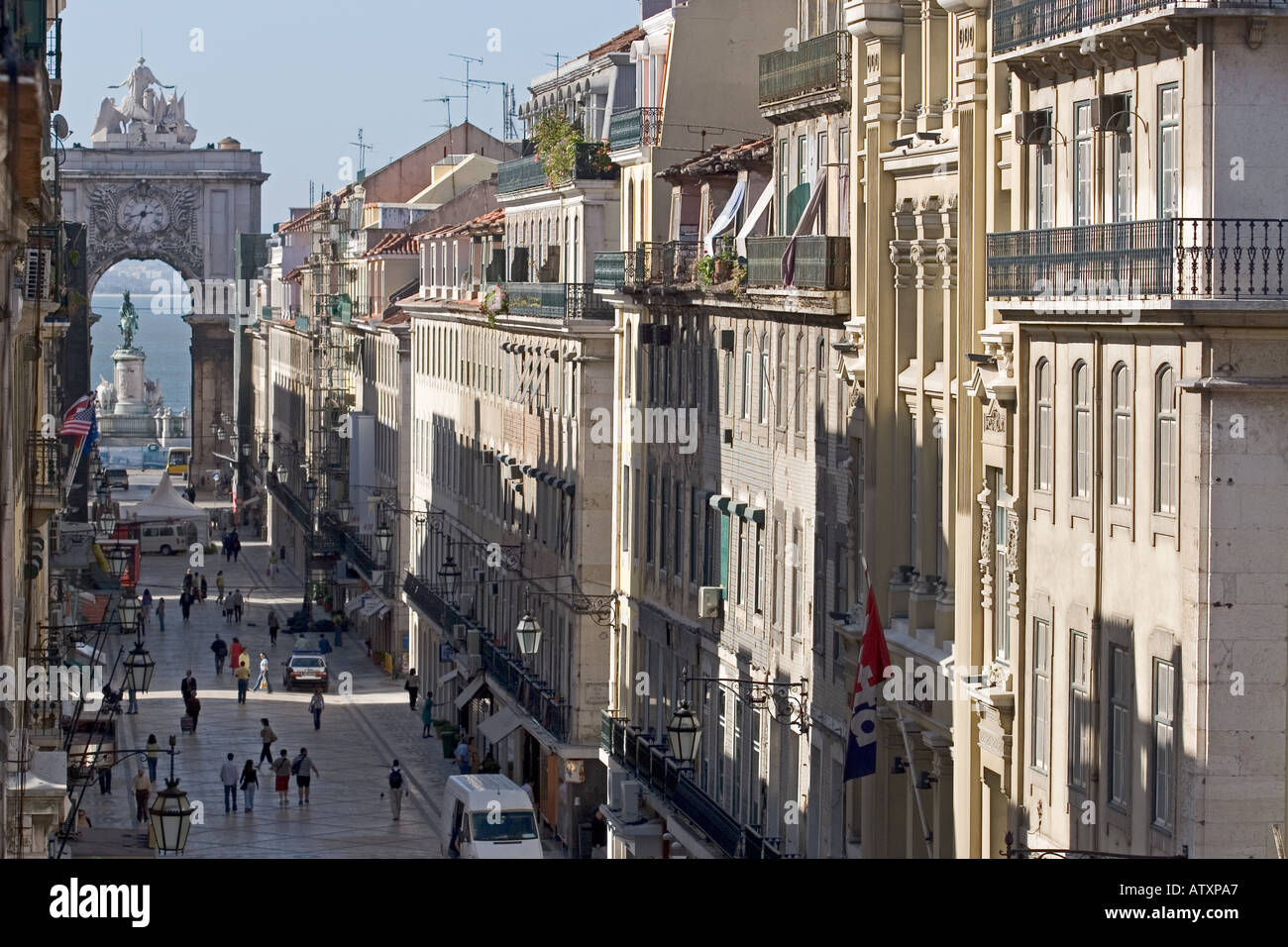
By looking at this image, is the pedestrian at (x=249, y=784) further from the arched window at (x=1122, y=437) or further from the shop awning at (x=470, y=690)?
the arched window at (x=1122, y=437)

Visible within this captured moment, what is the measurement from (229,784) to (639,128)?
16.2 metres

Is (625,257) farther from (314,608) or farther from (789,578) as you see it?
→ (314,608)

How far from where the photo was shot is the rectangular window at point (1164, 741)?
18.1 m

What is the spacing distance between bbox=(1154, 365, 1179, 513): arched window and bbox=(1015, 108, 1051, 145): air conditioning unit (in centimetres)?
395

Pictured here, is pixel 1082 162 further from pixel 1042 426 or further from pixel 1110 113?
pixel 1042 426

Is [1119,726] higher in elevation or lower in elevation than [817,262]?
lower

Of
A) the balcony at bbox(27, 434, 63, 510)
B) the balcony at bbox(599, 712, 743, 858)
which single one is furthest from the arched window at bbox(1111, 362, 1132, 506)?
the balcony at bbox(27, 434, 63, 510)

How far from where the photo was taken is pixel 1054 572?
69.0 ft

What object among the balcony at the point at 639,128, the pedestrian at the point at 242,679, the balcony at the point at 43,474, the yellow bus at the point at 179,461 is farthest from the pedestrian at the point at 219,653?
the yellow bus at the point at 179,461

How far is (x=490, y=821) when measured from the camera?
134 feet

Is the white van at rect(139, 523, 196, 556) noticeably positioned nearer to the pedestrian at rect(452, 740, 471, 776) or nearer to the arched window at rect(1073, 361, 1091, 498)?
the pedestrian at rect(452, 740, 471, 776)

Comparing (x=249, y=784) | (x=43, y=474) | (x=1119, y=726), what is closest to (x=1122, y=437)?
(x=1119, y=726)

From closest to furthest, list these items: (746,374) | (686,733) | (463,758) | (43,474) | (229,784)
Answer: (686,733), (746,374), (43,474), (229,784), (463,758)
